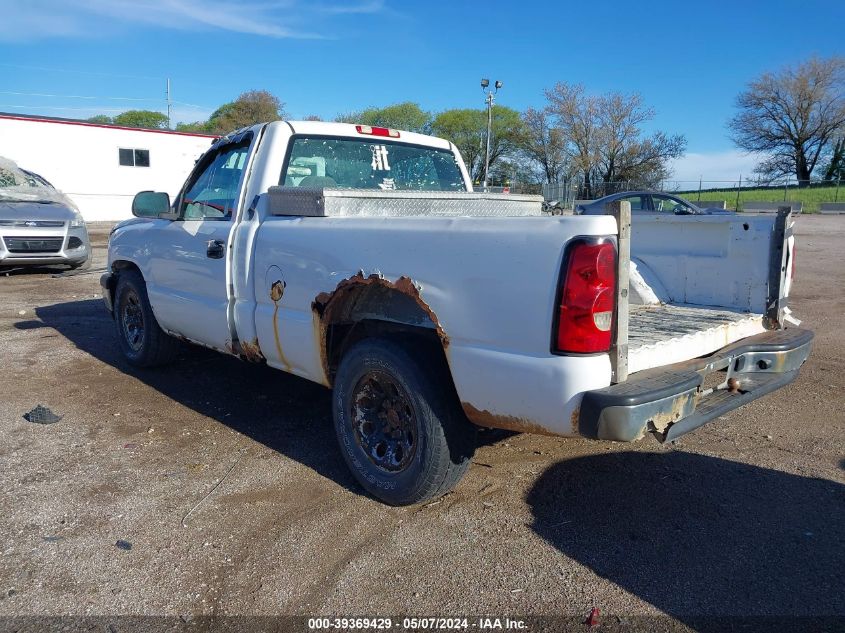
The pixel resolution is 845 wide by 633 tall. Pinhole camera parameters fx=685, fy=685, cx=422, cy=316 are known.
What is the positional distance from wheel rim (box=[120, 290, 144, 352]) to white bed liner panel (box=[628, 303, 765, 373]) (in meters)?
4.18

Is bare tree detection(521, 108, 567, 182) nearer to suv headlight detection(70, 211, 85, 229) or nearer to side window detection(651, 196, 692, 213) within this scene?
side window detection(651, 196, 692, 213)

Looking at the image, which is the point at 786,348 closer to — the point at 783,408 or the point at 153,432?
the point at 783,408

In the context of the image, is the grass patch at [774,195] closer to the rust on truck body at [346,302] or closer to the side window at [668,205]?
the side window at [668,205]

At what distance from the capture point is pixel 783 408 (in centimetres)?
516

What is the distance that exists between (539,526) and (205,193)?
3.41 metres

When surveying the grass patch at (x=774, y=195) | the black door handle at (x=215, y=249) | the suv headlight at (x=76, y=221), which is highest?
the grass patch at (x=774, y=195)

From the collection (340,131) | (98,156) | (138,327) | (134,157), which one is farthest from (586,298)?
(134,157)

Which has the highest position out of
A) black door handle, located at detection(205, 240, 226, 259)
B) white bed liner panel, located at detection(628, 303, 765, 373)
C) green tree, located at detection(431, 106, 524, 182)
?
green tree, located at detection(431, 106, 524, 182)

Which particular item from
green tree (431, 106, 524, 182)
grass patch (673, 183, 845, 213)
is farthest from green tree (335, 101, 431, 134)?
grass patch (673, 183, 845, 213)

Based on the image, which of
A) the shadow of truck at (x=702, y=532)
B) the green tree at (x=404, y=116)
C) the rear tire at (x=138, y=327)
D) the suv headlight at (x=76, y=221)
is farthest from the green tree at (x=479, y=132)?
the shadow of truck at (x=702, y=532)

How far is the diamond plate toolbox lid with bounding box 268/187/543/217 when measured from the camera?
3.92 m

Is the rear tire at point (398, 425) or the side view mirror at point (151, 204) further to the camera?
the side view mirror at point (151, 204)

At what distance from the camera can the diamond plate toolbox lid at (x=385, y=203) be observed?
12.8ft

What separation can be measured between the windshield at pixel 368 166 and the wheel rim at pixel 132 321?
7.33 feet
